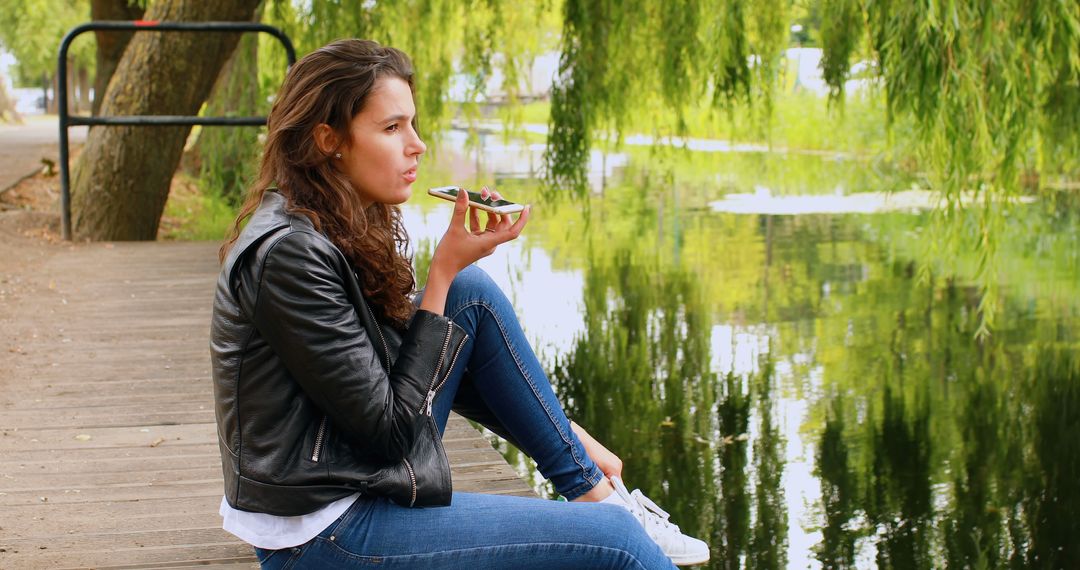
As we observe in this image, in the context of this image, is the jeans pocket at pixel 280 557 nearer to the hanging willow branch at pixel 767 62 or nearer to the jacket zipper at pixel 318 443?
the jacket zipper at pixel 318 443

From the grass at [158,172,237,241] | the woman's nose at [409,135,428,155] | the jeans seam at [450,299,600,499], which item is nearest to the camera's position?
the woman's nose at [409,135,428,155]

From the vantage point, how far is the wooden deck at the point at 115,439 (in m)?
2.33

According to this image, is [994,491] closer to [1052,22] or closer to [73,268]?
[1052,22]

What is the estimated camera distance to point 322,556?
164 centimetres

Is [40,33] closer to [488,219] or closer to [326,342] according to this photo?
[488,219]

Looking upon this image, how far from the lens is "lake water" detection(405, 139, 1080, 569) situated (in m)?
3.55

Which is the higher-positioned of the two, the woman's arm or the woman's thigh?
the woman's arm

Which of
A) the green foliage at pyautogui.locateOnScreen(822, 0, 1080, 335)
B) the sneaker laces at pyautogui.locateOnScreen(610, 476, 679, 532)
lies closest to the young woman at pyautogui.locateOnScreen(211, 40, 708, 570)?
the sneaker laces at pyautogui.locateOnScreen(610, 476, 679, 532)

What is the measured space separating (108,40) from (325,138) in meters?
9.45

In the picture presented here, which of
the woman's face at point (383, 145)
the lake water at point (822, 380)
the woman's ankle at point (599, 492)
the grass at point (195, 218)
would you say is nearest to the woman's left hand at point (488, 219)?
the woman's face at point (383, 145)

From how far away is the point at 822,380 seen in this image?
5074 millimetres

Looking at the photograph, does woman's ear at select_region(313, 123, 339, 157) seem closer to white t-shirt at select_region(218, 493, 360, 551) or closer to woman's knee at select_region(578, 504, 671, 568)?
white t-shirt at select_region(218, 493, 360, 551)

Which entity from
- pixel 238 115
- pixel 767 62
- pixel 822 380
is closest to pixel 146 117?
pixel 238 115

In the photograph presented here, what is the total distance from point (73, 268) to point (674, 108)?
2.89 metres
